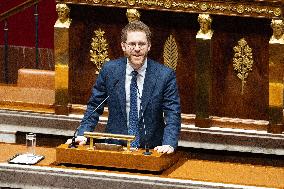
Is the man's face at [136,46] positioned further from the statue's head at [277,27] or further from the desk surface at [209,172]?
the statue's head at [277,27]

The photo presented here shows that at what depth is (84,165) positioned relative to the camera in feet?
16.9

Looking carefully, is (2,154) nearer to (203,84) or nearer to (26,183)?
(26,183)

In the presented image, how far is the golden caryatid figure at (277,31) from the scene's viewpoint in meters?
6.43

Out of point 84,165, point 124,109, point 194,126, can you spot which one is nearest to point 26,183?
point 84,165

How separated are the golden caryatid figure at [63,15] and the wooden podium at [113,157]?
1871 mm

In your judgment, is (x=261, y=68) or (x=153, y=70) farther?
(x=261, y=68)

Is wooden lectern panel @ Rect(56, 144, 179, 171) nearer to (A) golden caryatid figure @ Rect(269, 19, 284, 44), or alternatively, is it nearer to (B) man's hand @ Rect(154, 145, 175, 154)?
(B) man's hand @ Rect(154, 145, 175, 154)

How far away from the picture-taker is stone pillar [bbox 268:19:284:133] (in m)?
6.44

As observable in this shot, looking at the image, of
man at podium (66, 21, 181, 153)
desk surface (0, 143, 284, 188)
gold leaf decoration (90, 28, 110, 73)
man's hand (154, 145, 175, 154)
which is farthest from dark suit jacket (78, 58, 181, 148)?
gold leaf decoration (90, 28, 110, 73)

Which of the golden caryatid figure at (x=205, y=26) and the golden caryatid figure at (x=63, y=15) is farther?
the golden caryatid figure at (x=63, y=15)

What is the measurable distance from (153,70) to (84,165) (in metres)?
0.65

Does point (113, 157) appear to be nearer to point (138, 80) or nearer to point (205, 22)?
point (138, 80)

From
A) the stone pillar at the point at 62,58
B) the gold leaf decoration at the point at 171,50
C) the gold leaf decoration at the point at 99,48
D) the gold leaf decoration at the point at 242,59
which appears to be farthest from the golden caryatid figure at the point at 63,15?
the gold leaf decoration at the point at 242,59

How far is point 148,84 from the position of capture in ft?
17.6
